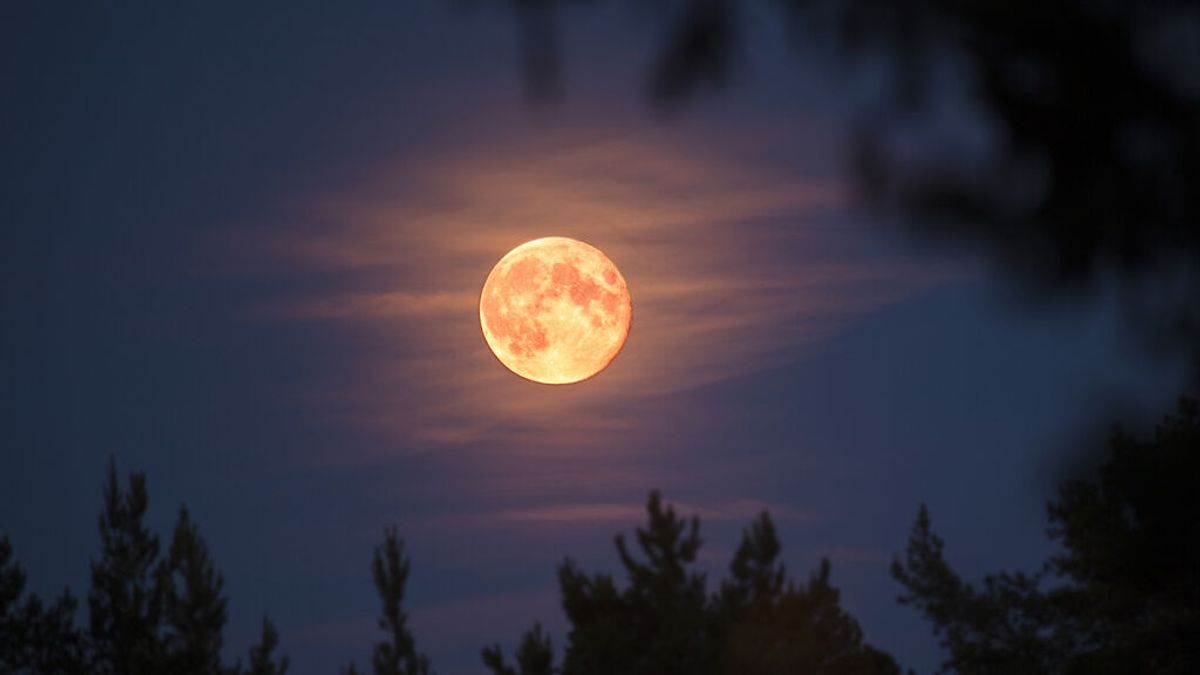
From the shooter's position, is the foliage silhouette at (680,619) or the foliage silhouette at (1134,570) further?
the foliage silhouette at (680,619)

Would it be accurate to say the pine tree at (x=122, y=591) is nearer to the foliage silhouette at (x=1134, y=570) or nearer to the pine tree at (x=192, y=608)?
the pine tree at (x=192, y=608)

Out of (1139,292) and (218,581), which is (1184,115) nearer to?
(1139,292)

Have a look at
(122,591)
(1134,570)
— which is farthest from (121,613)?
(1134,570)

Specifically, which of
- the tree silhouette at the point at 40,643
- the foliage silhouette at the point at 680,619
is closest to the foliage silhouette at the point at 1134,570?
the foliage silhouette at the point at 680,619

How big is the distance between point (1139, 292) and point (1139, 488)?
18.2 meters

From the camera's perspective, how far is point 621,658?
2786cm

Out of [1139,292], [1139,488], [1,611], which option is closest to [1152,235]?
[1139,292]

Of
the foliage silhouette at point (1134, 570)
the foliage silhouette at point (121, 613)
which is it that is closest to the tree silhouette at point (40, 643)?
the foliage silhouette at point (121, 613)

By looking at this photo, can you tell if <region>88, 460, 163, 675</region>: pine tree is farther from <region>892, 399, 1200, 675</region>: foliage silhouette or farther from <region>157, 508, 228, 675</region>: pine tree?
<region>892, 399, 1200, 675</region>: foliage silhouette

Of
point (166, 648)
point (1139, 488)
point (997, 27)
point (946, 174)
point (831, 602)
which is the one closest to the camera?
point (997, 27)

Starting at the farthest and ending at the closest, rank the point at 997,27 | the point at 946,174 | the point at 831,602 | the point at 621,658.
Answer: the point at 831,602, the point at 621,658, the point at 946,174, the point at 997,27

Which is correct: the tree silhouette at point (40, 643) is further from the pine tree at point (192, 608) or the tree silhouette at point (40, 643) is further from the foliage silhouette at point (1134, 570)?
the foliage silhouette at point (1134, 570)

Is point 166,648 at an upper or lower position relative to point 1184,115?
upper

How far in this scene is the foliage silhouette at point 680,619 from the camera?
27.3 m
